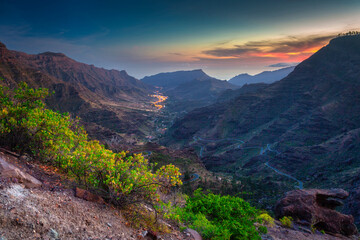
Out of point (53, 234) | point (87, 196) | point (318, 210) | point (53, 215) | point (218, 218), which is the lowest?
point (318, 210)

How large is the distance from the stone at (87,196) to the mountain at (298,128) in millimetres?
51690

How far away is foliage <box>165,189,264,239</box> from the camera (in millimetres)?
9648

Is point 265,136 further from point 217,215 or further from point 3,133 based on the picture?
point 3,133

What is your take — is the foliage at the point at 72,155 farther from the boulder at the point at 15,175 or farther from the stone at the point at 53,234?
the stone at the point at 53,234

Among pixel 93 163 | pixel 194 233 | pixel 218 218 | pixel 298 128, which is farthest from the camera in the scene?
pixel 298 128

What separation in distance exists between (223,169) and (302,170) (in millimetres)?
28312

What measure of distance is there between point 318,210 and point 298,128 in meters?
79.1

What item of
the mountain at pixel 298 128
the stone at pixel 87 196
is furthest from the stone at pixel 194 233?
the mountain at pixel 298 128

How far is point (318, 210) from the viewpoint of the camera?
2069 centimetres

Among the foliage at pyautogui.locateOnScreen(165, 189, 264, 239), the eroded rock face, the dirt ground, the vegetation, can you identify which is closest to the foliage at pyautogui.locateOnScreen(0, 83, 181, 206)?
the vegetation

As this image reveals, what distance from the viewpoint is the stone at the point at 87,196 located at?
25.0ft

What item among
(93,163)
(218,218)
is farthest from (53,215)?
(218,218)

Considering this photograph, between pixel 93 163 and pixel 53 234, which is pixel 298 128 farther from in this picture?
pixel 53 234

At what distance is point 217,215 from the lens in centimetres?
1164
